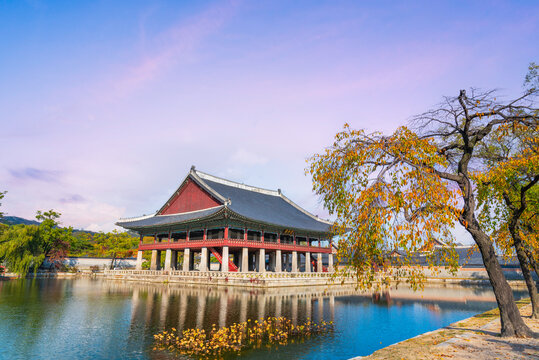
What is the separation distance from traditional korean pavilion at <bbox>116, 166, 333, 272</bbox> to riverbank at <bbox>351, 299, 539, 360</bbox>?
28.5 metres

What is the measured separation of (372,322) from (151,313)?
36.9 ft

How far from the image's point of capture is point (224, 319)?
15.2 m

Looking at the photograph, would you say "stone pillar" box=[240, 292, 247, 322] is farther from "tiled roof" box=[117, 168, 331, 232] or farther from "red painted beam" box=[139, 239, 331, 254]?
"tiled roof" box=[117, 168, 331, 232]

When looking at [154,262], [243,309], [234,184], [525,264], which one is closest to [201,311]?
[243,309]

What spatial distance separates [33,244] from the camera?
47812 mm

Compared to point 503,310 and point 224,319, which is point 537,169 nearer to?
point 503,310

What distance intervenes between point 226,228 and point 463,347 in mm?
31906

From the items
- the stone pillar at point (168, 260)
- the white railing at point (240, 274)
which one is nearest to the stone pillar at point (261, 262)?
the white railing at point (240, 274)

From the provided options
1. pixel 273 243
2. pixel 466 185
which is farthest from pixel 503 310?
pixel 273 243

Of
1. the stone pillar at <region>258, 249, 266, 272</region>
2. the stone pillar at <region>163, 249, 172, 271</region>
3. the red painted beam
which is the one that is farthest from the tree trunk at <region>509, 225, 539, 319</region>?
the stone pillar at <region>163, 249, 172, 271</region>

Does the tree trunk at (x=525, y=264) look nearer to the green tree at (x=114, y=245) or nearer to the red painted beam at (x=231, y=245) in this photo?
the red painted beam at (x=231, y=245)

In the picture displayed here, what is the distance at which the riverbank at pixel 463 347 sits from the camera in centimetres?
754

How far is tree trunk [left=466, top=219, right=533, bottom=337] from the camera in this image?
9.23m

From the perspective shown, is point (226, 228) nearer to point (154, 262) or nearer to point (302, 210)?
point (154, 262)
